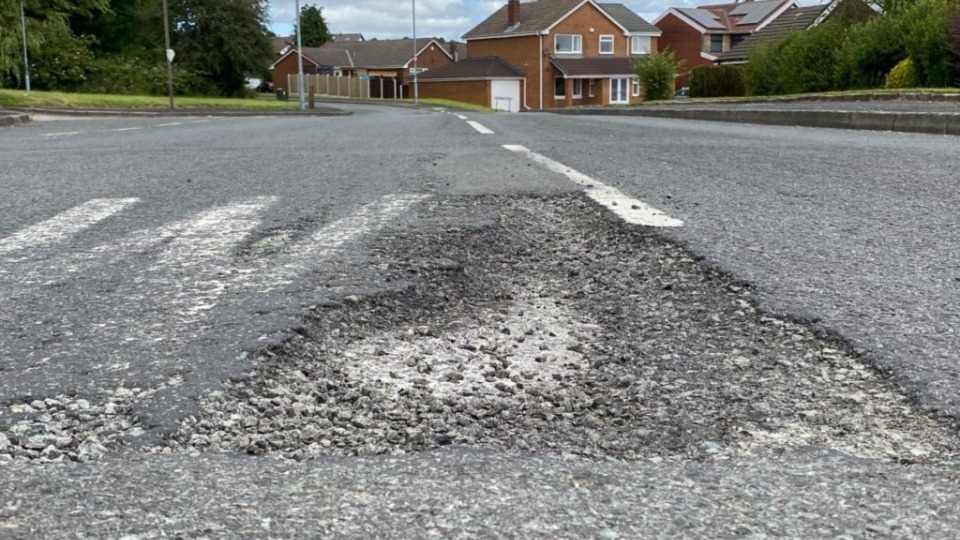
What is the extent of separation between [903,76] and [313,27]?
335 ft

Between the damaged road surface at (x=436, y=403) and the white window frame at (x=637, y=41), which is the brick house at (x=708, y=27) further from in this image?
the damaged road surface at (x=436, y=403)

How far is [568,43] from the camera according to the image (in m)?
63.6

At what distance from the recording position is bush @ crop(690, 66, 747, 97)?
32975 mm

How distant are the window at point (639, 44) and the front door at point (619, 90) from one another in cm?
443

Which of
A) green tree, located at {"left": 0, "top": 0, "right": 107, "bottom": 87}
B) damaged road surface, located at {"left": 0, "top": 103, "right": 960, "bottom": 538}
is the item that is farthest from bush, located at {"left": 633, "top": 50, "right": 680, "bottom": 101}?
damaged road surface, located at {"left": 0, "top": 103, "right": 960, "bottom": 538}

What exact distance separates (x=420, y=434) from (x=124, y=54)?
51.7 meters

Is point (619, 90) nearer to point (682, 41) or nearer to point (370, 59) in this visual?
point (682, 41)

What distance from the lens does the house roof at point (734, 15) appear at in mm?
64875

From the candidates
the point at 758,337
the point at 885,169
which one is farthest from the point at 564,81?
the point at 758,337

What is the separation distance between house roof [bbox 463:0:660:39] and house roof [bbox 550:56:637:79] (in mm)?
2739

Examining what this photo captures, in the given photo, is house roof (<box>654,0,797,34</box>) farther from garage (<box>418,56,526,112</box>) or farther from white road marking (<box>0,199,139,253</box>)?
white road marking (<box>0,199,139,253</box>)

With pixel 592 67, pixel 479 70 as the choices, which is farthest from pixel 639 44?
pixel 479 70

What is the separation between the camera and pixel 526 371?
2.39 meters

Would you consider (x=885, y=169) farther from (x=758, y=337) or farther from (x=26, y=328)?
(x=26, y=328)
